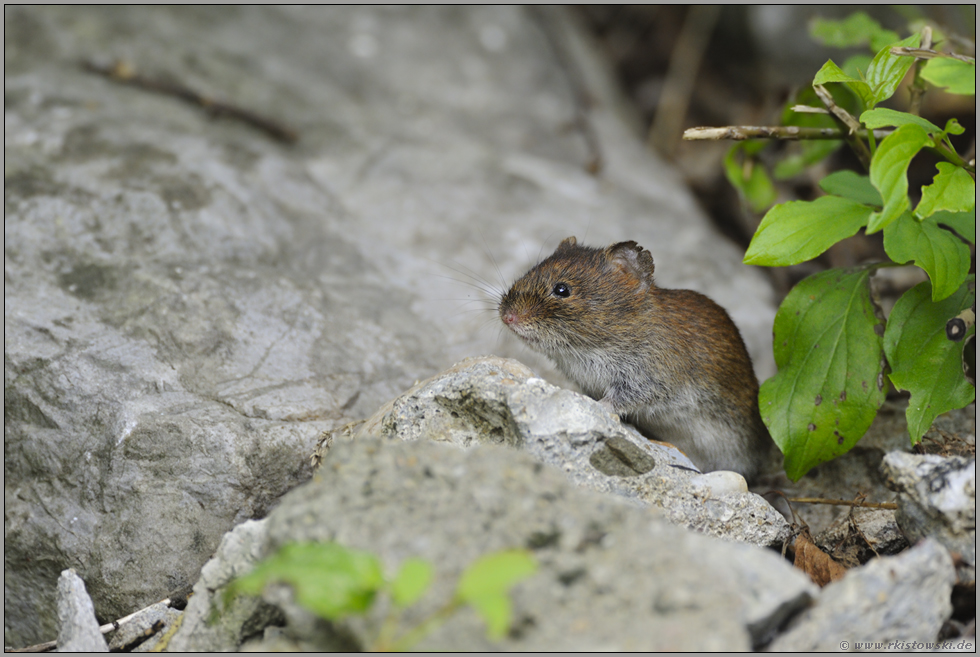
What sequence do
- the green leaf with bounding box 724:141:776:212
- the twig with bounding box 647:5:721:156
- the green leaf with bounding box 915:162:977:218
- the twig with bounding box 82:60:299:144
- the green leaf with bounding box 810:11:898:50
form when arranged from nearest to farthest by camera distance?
the green leaf with bounding box 915:162:977:218 → the green leaf with bounding box 810:11:898:50 → the green leaf with bounding box 724:141:776:212 → the twig with bounding box 82:60:299:144 → the twig with bounding box 647:5:721:156

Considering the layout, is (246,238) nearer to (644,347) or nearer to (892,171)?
(644,347)

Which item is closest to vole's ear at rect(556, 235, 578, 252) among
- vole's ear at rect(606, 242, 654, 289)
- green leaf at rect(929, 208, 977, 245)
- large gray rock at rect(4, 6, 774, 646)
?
vole's ear at rect(606, 242, 654, 289)

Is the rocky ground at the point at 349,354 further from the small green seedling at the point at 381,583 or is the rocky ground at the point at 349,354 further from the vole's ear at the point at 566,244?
the vole's ear at the point at 566,244

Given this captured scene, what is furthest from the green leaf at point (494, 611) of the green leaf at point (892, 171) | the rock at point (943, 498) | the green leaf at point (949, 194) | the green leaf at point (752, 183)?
the green leaf at point (752, 183)

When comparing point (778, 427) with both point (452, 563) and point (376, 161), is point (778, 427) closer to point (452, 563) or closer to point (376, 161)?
point (452, 563)

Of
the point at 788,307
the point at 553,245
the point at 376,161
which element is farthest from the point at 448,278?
the point at 788,307

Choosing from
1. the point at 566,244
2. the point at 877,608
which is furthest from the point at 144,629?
the point at 566,244

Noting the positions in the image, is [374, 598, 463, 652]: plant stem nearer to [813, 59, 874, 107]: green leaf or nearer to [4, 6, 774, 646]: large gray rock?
[4, 6, 774, 646]: large gray rock
